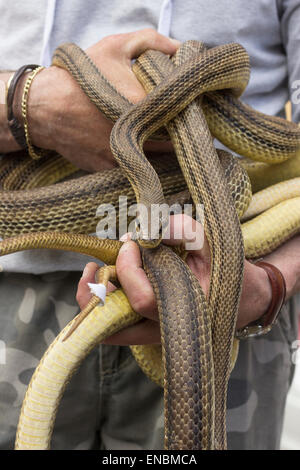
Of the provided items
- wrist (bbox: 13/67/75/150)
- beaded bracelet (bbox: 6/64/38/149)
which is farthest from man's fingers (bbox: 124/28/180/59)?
beaded bracelet (bbox: 6/64/38/149)

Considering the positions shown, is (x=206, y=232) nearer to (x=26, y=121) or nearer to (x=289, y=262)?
(x=289, y=262)

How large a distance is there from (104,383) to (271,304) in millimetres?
760

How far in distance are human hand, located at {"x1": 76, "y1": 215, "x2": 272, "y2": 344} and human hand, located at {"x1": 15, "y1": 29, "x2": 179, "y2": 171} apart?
425 millimetres

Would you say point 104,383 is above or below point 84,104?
below

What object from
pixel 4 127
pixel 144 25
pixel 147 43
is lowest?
pixel 4 127

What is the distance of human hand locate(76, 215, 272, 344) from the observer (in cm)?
117

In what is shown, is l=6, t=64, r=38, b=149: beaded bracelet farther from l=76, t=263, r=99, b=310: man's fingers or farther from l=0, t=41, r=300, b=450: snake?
l=76, t=263, r=99, b=310: man's fingers

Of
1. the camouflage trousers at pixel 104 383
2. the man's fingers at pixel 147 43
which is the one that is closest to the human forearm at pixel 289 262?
the camouflage trousers at pixel 104 383

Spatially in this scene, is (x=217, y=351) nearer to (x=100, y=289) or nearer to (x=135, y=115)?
(x=100, y=289)

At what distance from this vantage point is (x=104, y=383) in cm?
175

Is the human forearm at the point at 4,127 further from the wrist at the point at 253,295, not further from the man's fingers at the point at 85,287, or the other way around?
the wrist at the point at 253,295

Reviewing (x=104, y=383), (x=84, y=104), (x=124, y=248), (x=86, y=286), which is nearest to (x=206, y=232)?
(x=124, y=248)

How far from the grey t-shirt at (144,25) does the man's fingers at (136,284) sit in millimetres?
411

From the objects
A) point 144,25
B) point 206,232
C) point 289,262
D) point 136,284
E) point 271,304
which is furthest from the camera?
point 144,25
